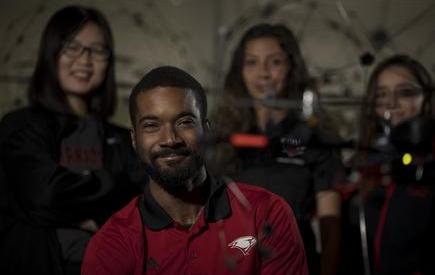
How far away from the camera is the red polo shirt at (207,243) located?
3.09 ft

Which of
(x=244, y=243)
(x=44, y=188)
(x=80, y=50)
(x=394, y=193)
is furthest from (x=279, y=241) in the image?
(x=80, y=50)

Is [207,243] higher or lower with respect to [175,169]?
lower

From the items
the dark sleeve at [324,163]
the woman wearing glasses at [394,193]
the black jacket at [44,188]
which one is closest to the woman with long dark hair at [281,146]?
the dark sleeve at [324,163]

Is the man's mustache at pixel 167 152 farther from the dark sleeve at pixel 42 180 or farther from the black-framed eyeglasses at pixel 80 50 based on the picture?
the black-framed eyeglasses at pixel 80 50

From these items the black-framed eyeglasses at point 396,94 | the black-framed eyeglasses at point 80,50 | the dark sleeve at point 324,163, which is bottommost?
the dark sleeve at point 324,163

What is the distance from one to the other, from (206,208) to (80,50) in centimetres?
49

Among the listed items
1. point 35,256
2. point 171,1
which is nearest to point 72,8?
point 171,1

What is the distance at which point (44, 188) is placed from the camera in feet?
3.37

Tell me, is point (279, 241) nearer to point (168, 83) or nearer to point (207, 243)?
point (207, 243)

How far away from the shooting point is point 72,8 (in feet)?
3.88

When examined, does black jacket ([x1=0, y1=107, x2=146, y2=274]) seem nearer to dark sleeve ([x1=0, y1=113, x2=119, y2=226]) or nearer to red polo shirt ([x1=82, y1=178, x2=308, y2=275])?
dark sleeve ([x1=0, y1=113, x2=119, y2=226])

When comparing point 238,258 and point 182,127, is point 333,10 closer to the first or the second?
point 182,127

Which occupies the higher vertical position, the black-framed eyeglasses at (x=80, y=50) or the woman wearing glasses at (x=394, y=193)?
the black-framed eyeglasses at (x=80, y=50)

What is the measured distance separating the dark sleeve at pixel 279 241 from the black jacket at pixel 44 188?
0.33 metres
